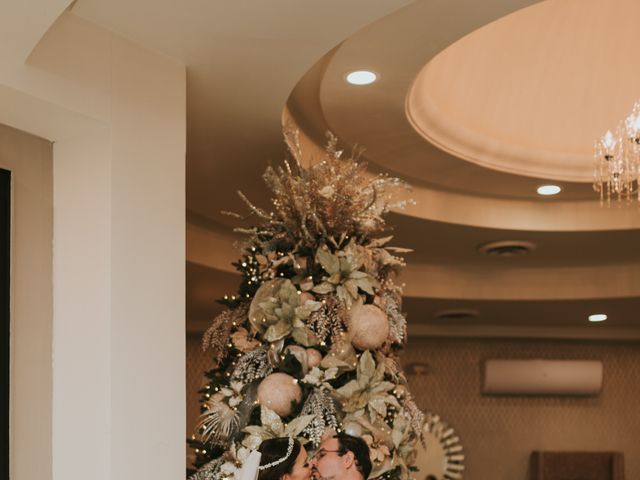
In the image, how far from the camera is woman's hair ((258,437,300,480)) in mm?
3438

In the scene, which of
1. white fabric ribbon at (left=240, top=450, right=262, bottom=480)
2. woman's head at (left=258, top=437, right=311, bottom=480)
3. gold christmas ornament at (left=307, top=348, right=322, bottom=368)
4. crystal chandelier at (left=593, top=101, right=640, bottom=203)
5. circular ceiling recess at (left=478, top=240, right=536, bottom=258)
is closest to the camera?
white fabric ribbon at (left=240, top=450, right=262, bottom=480)

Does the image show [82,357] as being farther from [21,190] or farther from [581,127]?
[581,127]

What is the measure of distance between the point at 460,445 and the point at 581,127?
460cm

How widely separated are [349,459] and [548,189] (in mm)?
3610

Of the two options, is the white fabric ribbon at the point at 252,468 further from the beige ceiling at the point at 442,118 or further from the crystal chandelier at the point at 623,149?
the crystal chandelier at the point at 623,149

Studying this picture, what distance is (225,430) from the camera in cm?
409

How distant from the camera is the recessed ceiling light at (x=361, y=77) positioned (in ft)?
14.8

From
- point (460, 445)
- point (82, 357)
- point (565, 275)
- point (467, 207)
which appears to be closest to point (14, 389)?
point (82, 357)

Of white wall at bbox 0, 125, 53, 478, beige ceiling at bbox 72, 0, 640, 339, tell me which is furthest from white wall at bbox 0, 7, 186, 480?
beige ceiling at bbox 72, 0, 640, 339

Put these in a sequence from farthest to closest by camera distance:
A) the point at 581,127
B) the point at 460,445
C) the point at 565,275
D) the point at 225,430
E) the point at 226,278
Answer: the point at 460,445 → the point at 565,275 → the point at 226,278 → the point at 581,127 → the point at 225,430

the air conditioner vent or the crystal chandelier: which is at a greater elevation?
the crystal chandelier

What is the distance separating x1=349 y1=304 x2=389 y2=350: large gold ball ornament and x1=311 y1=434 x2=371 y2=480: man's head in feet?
1.69

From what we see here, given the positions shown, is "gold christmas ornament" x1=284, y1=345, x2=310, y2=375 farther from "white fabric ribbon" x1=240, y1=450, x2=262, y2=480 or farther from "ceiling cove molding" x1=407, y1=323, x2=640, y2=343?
"ceiling cove molding" x1=407, y1=323, x2=640, y2=343

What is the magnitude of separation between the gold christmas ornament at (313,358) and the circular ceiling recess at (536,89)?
5.67ft
